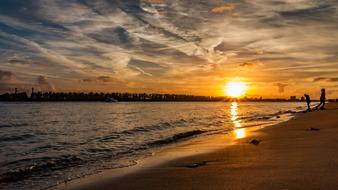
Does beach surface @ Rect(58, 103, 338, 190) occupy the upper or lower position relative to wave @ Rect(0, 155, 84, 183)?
upper

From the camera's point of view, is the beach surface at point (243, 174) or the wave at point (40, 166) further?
the wave at point (40, 166)

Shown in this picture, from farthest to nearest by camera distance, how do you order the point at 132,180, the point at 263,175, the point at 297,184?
the point at 132,180 < the point at 263,175 < the point at 297,184

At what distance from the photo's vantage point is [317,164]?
8125mm

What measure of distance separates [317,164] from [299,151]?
2.66 metres

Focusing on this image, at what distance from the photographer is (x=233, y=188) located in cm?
662

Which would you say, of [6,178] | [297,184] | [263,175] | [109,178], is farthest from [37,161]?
[297,184]

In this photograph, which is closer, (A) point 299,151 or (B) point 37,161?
(A) point 299,151

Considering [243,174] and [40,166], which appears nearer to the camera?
[243,174]

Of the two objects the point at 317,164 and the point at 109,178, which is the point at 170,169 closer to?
the point at 109,178

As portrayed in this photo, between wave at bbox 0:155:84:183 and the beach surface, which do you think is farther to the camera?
wave at bbox 0:155:84:183

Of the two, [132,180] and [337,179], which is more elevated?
[337,179]

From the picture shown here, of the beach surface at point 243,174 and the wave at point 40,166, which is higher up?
the beach surface at point 243,174

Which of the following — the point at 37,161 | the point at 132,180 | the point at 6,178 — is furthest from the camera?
the point at 37,161

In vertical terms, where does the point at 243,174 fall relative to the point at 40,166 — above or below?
above
